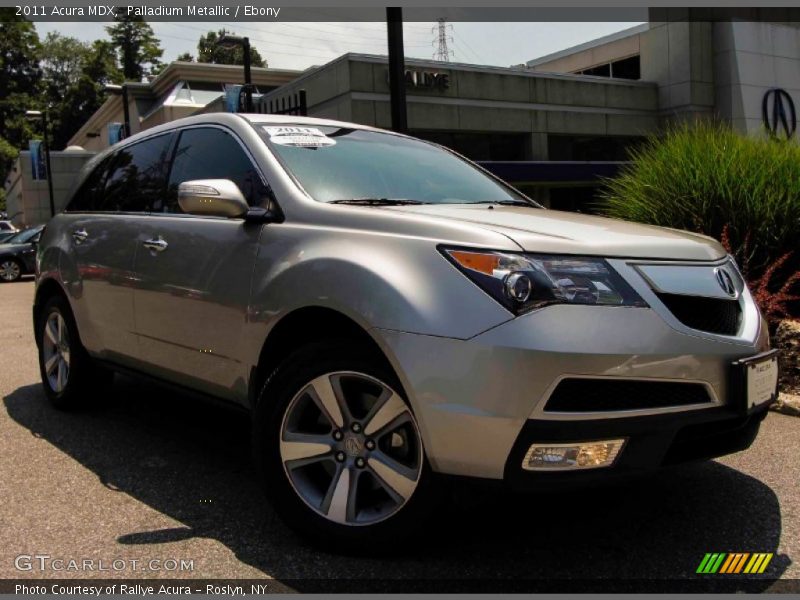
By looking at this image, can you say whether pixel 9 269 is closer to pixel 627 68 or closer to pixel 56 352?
pixel 56 352

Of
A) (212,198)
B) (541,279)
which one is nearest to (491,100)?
(212,198)

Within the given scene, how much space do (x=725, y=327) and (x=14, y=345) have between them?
25.8 ft

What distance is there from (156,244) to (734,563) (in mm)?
3015

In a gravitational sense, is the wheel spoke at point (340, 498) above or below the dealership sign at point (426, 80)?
below

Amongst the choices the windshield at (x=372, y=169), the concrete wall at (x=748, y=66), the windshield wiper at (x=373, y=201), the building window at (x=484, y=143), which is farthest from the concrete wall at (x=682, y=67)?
the windshield wiper at (x=373, y=201)

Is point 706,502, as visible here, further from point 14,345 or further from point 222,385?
point 14,345

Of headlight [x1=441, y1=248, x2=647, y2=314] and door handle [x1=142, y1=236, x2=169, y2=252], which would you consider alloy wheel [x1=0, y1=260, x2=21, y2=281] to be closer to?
door handle [x1=142, y1=236, x2=169, y2=252]

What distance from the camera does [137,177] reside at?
15.0ft

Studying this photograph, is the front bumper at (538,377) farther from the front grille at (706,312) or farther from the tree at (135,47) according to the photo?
the tree at (135,47)

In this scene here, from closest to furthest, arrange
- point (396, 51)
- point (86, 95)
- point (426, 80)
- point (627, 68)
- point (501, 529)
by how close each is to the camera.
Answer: point (501, 529), point (396, 51), point (426, 80), point (627, 68), point (86, 95)

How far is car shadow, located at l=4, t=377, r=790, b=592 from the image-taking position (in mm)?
2732

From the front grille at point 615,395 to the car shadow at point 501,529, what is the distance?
320 millimetres

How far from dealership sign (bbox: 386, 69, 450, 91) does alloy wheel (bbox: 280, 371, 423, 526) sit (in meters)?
16.7

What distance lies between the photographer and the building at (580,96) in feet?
62.1
